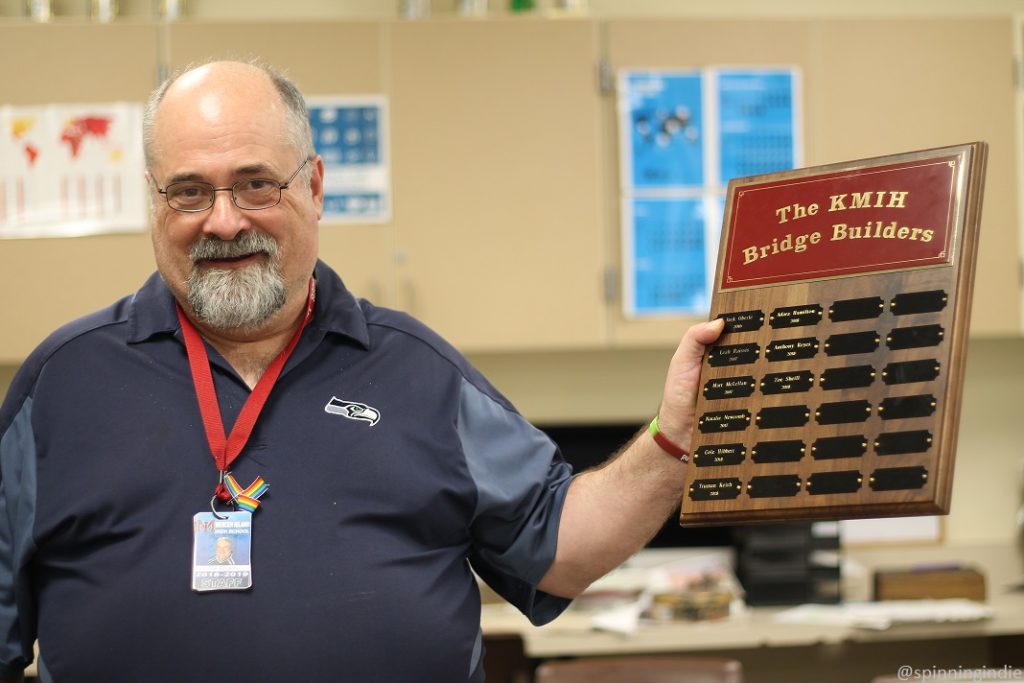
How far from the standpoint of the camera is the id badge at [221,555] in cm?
151

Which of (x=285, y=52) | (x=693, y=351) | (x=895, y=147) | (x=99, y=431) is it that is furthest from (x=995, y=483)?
(x=99, y=431)

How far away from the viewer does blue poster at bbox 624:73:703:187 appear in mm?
3541

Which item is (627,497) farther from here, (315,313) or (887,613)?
(887,613)

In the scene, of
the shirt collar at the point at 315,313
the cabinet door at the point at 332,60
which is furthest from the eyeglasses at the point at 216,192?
the cabinet door at the point at 332,60

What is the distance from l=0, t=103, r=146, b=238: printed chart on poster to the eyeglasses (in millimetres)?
1936

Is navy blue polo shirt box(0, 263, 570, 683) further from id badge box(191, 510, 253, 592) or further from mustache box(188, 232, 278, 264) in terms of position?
mustache box(188, 232, 278, 264)

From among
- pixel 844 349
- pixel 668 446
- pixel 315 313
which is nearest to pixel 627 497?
pixel 668 446

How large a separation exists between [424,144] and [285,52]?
1.52ft

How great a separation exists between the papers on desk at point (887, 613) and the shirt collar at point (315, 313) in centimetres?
199

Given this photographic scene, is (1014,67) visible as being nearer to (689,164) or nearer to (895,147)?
(895,147)

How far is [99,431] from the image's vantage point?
157cm

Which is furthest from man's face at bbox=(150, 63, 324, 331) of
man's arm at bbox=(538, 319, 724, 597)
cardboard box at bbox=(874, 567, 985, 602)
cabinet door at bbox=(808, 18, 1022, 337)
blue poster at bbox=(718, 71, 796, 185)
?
cardboard box at bbox=(874, 567, 985, 602)

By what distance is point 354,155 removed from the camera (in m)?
3.48

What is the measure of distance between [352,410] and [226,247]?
0.88 feet
